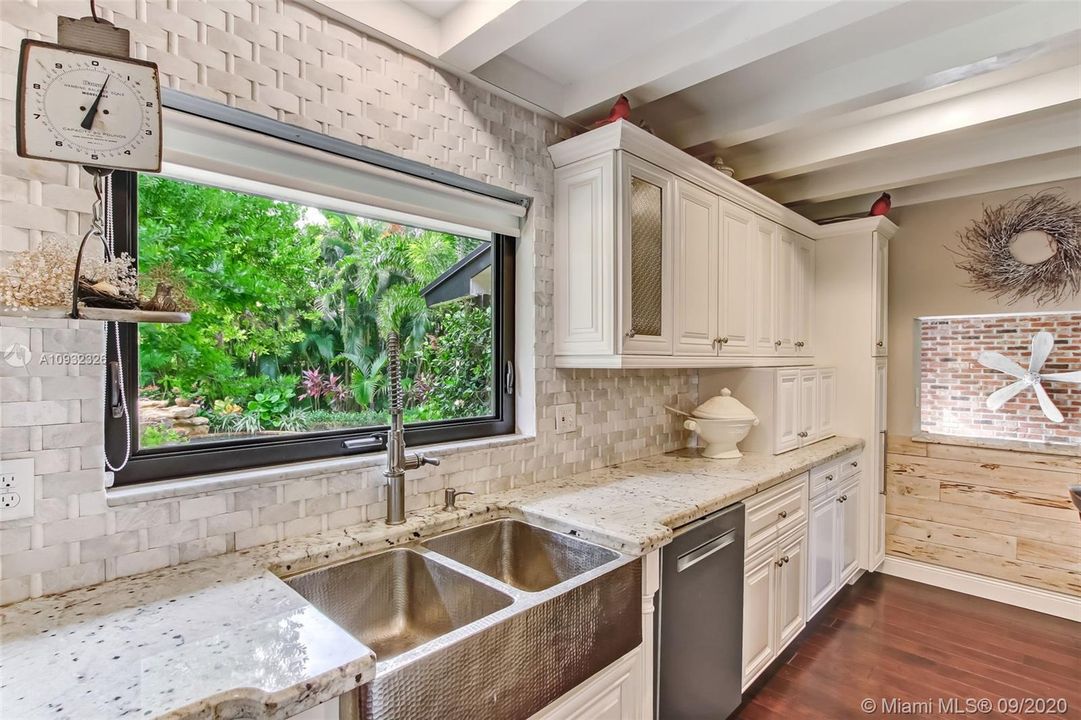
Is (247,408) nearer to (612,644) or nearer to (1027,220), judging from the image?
(612,644)

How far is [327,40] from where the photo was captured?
5.23 feet

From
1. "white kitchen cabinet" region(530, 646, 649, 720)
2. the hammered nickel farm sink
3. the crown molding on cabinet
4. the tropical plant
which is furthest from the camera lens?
the crown molding on cabinet

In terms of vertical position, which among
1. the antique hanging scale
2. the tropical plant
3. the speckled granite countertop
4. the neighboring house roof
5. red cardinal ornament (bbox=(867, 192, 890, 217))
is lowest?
the speckled granite countertop

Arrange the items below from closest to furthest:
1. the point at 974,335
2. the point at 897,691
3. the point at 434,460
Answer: the point at 434,460 → the point at 897,691 → the point at 974,335

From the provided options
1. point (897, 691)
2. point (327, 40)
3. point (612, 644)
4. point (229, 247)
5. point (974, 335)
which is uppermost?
point (327, 40)

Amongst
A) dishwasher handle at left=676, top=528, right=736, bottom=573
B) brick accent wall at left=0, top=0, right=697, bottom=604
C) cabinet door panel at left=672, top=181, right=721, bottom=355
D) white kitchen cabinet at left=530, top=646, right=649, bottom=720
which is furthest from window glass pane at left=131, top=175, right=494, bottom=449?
white kitchen cabinet at left=530, top=646, right=649, bottom=720

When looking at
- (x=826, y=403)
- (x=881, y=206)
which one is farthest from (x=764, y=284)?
(x=881, y=206)

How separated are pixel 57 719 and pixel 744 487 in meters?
1.99

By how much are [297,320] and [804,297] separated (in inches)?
118

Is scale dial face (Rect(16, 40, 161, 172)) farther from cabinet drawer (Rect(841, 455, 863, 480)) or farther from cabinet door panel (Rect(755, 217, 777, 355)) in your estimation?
cabinet drawer (Rect(841, 455, 863, 480))

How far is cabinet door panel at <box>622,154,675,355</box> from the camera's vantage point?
6.93ft

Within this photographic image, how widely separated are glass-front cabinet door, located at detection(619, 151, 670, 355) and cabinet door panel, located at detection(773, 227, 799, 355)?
3.65 ft

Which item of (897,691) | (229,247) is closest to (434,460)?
(229,247)

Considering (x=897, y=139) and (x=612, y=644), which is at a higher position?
(x=897, y=139)
